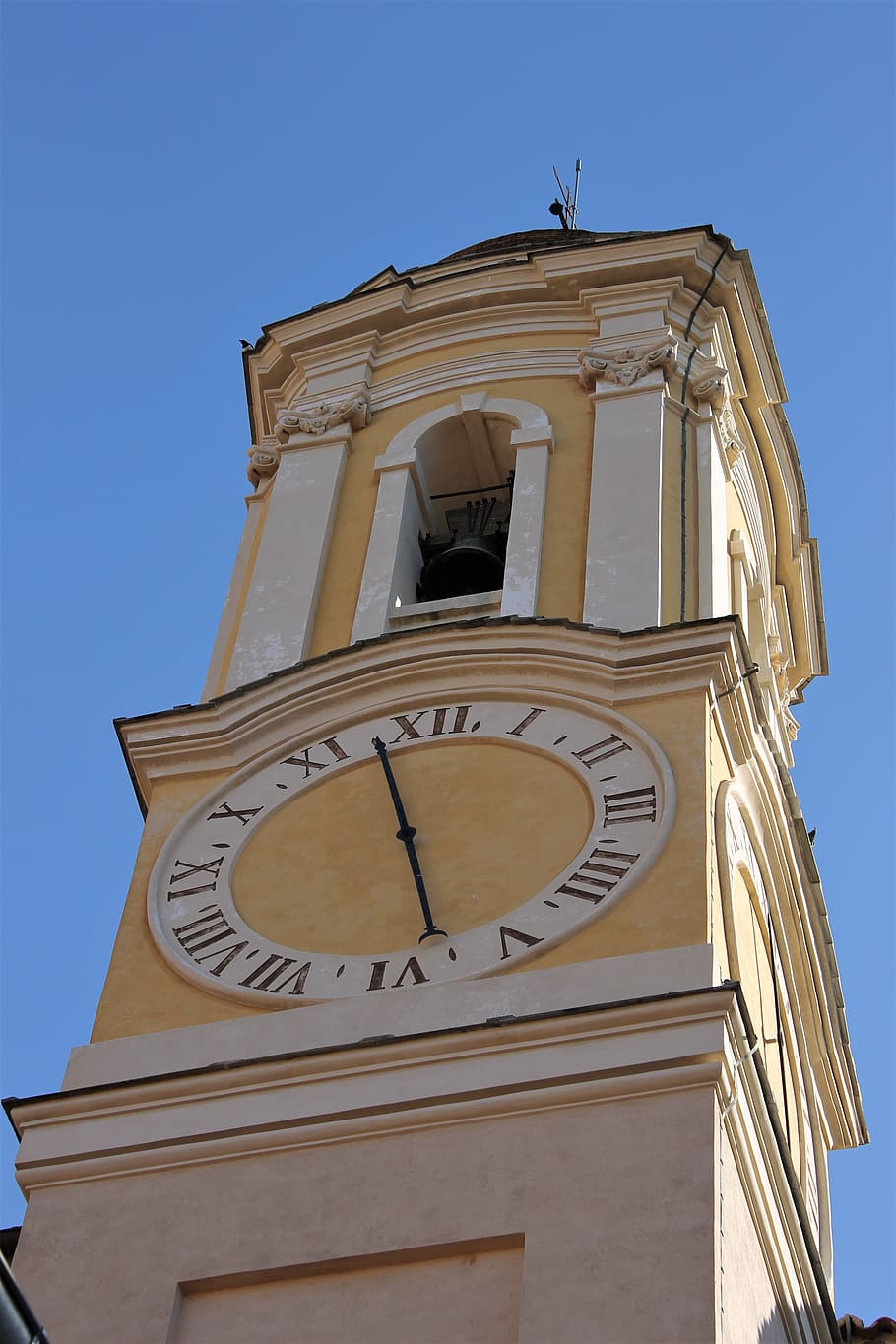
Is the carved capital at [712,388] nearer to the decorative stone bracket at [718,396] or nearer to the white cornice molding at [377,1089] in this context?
the decorative stone bracket at [718,396]

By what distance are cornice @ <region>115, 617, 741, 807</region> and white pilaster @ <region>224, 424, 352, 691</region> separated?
0.69 m

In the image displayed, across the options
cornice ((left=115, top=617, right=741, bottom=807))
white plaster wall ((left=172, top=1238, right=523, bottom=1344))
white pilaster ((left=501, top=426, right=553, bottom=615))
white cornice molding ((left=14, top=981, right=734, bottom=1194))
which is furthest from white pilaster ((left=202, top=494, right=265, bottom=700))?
white plaster wall ((left=172, top=1238, right=523, bottom=1344))

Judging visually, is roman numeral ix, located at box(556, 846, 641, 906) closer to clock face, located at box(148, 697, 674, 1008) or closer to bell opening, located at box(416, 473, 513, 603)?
clock face, located at box(148, 697, 674, 1008)

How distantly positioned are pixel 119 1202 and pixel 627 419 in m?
6.77

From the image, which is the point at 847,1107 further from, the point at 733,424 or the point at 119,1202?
the point at 119,1202

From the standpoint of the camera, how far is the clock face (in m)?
Result: 13.1

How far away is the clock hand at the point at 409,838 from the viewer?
13.1m

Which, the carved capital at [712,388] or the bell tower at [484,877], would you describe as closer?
the bell tower at [484,877]

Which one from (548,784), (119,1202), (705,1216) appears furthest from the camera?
(548,784)

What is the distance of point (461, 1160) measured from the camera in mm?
11656

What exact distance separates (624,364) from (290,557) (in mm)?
2474

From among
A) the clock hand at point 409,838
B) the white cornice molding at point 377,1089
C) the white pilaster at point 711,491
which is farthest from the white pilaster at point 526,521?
the white cornice molding at point 377,1089

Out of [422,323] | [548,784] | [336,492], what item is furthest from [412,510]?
[548,784]

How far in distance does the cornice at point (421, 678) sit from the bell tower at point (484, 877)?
0.07 ft
